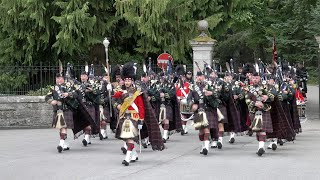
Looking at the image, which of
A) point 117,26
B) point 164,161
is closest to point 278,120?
point 164,161

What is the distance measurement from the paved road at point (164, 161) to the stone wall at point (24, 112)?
3.71 meters

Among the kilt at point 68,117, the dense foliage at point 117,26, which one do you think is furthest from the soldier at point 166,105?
the dense foliage at point 117,26

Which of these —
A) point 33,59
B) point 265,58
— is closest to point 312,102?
point 33,59

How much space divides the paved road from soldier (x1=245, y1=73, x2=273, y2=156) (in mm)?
416

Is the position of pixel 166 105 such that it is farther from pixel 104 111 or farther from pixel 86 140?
pixel 86 140

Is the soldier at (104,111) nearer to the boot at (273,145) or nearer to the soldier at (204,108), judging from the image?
the soldier at (204,108)

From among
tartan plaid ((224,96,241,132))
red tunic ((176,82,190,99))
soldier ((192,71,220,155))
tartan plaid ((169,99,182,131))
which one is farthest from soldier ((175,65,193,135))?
soldier ((192,71,220,155))

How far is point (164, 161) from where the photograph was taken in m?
12.8

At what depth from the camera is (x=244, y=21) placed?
29562 millimetres


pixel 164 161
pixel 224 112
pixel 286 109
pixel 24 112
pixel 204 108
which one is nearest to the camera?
pixel 164 161

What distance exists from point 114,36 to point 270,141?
13.0 meters

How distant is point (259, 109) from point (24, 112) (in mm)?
9493

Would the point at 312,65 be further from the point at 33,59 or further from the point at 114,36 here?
the point at 33,59

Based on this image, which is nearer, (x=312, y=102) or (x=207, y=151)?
(x=207, y=151)
